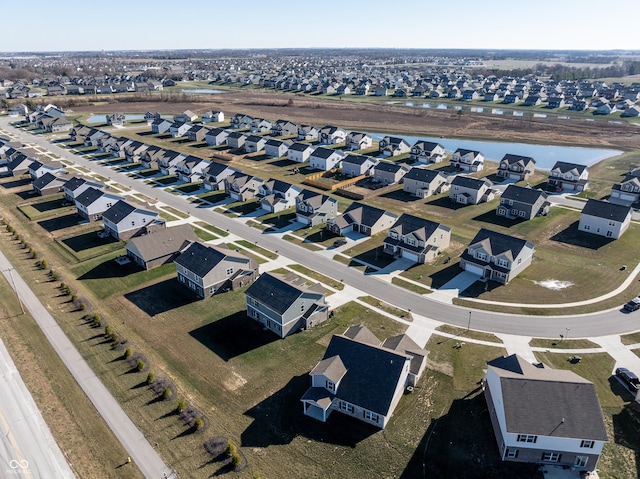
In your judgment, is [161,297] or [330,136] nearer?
[161,297]

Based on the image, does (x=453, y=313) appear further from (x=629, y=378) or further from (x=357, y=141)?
(x=357, y=141)

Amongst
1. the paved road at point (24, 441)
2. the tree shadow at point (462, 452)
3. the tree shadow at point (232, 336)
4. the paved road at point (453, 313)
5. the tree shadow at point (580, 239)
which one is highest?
the tree shadow at point (580, 239)

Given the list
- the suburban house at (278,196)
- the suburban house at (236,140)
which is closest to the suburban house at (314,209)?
the suburban house at (278,196)

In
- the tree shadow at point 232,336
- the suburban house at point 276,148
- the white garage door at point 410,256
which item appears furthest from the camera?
the suburban house at point 276,148

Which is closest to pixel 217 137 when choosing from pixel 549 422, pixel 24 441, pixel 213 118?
pixel 213 118

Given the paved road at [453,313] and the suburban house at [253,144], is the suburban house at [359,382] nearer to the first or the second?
the paved road at [453,313]

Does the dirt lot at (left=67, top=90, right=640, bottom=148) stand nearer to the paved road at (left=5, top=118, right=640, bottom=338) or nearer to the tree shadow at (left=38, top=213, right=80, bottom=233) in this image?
the paved road at (left=5, top=118, right=640, bottom=338)

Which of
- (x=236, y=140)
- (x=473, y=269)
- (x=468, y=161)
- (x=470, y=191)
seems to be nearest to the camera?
(x=473, y=269)
